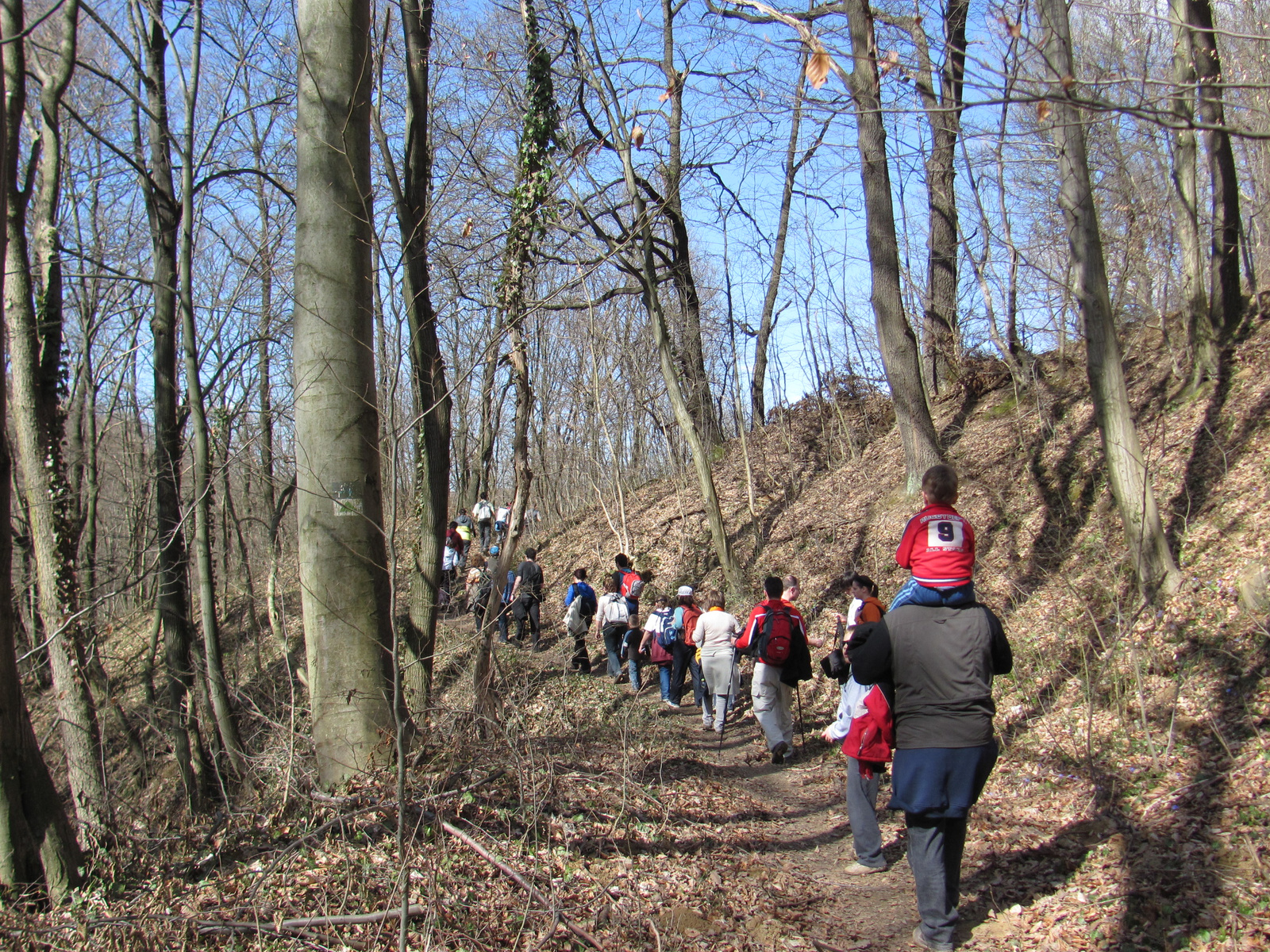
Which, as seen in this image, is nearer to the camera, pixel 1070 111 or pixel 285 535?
pixel 1070 111

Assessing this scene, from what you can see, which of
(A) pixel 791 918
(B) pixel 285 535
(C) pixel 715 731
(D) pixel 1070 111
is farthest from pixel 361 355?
(B) pixel 285 535

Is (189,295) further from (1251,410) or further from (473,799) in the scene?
(1251,410)

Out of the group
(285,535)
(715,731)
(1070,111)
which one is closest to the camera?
(1070,111)

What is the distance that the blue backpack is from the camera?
9.74 metres

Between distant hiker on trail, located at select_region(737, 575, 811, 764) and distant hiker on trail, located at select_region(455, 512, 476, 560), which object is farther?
distant hiker on trail, located at select_region(455, 512, 476, 560)

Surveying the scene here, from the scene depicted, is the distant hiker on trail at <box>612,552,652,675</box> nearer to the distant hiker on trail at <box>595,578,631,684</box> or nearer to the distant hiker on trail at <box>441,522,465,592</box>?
the distant hiker on trail at <box>595,578,631,684</box>

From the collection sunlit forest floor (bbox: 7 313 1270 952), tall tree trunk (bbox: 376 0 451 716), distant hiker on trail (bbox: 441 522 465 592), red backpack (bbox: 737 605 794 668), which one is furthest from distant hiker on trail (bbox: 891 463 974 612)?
distant hiker on trail (bbox: 441 522 465 592)

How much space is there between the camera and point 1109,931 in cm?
380

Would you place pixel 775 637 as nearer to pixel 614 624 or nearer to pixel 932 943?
pixel 932 943

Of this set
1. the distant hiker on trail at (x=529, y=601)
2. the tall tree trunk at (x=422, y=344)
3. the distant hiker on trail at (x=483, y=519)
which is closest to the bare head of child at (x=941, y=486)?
the tall tree trunk at (x=422, y=344)

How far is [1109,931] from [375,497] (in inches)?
Result: 174

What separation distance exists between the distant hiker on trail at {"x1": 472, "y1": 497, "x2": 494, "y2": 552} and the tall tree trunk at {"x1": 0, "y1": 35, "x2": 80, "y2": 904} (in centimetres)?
1471

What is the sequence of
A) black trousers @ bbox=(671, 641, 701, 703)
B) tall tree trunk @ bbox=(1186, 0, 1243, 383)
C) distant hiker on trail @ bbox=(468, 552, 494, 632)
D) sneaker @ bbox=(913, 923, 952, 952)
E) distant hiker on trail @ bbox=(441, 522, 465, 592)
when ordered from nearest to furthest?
1. sneaker @ bbox=(913, 923, 952, 952)
2. tall tree trunk @ bbox=(1186, 0, 1243, 383)
3. black trousers @ bbox=(671, 641, 701, 703)
4. distant hiker on trail @ bbox=(468, 552, 494, 632)
5. distant hiker on trail @ bbox=(441, 522, 465, 592)

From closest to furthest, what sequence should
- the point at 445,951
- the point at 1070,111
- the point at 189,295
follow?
the point at 445,951 < the point at 1070,111 < the point at 189,295
